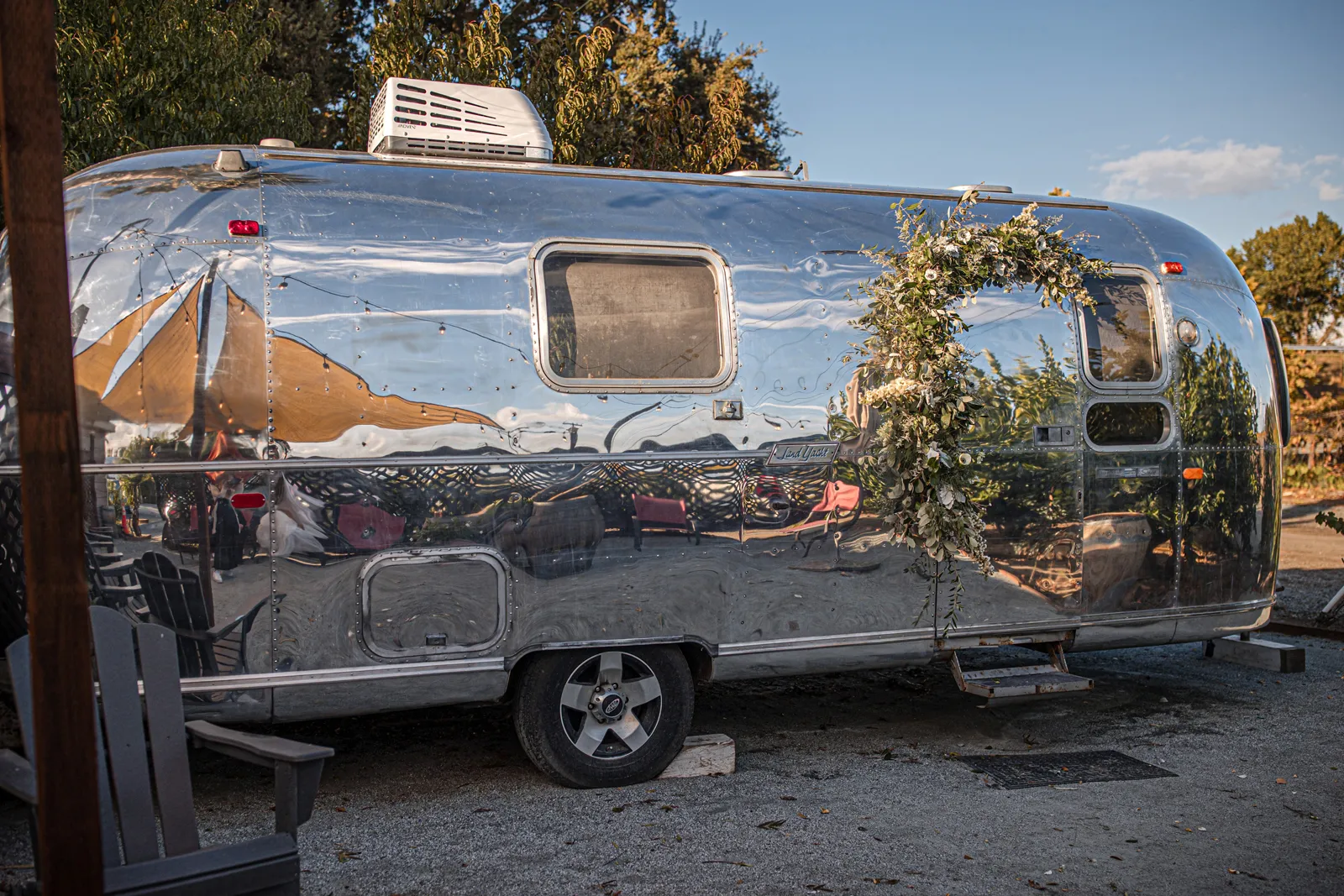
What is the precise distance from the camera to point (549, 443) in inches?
190

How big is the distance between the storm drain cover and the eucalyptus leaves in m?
0.76

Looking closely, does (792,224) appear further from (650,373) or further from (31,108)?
(31,108)

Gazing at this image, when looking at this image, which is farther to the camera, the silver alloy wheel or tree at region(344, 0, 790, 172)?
tree at region(344, 0, 790, 172)

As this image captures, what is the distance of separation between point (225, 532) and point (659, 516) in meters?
1.84

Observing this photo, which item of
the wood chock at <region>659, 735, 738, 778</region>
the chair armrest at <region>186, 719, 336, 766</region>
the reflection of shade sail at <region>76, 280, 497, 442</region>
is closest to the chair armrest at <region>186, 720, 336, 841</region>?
the chair armrest at <region>186, 719, 336, 766</region>

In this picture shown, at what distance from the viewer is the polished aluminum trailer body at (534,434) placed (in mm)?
4465

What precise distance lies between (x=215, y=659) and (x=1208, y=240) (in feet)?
19.0

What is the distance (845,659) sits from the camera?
5355mm

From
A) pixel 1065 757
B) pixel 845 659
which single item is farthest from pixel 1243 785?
pixel 845 659

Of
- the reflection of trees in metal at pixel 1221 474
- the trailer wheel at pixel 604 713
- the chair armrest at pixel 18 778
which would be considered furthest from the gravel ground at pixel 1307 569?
the chair armrest at pixel 18 778

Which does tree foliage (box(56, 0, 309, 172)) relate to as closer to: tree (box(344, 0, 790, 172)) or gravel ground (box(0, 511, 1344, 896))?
tree (box(344, 0, 790, 172))

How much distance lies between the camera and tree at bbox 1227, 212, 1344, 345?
99.4 ft

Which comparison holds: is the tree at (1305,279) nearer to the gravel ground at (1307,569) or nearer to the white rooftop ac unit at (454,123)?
the gravel ground at (1307,569)

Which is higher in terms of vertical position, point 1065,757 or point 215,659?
point 215,659
